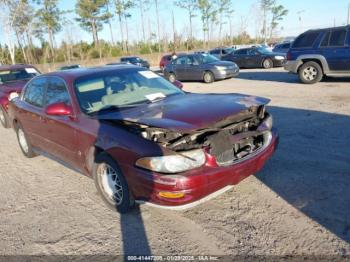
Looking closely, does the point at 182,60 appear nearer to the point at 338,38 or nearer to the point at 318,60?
the point at 318,60

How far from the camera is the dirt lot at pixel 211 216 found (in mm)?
3063

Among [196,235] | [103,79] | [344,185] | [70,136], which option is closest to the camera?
[196,235]

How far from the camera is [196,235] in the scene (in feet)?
10.6

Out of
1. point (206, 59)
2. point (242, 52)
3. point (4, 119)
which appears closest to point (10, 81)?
point (4, 119)

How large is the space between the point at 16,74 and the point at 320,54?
1024 centimetres

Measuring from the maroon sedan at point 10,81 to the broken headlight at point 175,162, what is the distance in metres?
7.02

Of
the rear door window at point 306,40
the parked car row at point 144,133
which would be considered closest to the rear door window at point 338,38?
the rear door window at point 306,40

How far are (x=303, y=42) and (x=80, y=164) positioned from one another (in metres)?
10.6

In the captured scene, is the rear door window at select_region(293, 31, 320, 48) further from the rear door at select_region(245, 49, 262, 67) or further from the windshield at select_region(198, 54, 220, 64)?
the rear door at select_region(245, 49, 262, 67)

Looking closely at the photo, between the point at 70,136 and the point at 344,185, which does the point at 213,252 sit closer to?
the point at 344,185

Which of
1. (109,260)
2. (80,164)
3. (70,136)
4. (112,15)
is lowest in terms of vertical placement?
(109,260)

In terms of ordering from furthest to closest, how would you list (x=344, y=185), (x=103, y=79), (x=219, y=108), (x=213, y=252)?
(x=103, y=79) → (x=344, y=185) → (x=219, y=108) → (x=213, y=252)

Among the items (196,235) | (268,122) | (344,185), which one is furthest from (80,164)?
(344,185)

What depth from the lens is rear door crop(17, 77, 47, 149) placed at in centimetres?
504
